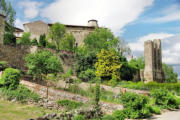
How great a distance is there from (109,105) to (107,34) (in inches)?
1126

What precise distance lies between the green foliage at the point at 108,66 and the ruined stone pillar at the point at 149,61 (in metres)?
10.1

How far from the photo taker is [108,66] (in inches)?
1273

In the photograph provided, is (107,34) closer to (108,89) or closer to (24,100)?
(108,89)

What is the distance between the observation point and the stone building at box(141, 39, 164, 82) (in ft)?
132

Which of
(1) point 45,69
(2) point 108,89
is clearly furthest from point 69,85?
(2) point 108,89

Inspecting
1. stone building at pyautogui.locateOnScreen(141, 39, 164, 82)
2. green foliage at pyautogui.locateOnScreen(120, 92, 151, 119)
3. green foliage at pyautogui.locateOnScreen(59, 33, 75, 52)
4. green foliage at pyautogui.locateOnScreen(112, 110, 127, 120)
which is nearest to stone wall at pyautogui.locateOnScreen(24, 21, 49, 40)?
green foliage at pyautogui.locateOnScreen(59, 33, 75, 52)

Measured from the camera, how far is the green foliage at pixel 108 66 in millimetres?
31234

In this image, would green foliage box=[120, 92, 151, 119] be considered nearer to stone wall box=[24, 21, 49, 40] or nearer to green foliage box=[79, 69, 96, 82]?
green foliage box=[79, 69, 96, 82]

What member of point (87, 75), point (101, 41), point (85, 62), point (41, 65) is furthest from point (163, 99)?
point (101, 41)

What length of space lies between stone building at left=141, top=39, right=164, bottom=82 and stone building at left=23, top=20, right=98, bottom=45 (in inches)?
757

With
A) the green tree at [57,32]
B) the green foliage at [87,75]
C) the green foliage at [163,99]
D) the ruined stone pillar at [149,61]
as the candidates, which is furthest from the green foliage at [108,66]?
the green foliage at [163,99]

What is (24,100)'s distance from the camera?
43.1ft

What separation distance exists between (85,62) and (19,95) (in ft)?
63.7

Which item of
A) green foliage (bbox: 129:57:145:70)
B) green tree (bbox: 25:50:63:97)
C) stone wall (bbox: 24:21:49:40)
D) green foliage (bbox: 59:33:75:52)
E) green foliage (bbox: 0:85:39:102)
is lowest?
green foliage (bbox: 0:85:39:102)
